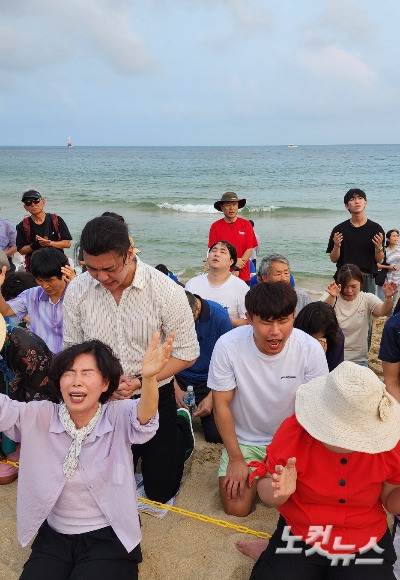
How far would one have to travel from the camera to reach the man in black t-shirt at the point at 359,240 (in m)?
6.22

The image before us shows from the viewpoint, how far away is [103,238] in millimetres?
2668

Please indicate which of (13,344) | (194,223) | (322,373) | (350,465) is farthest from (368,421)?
(194,223)

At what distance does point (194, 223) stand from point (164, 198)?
8.19 meters

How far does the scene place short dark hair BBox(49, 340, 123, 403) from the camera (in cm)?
249

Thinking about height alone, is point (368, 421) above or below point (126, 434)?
above

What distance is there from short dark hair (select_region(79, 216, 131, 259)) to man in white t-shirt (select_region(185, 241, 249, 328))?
2420mm

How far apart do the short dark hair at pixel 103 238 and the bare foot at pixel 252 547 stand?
71.6 inches

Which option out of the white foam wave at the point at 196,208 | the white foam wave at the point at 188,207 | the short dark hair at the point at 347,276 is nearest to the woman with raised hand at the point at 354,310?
the short dark hair at the point at 347,276

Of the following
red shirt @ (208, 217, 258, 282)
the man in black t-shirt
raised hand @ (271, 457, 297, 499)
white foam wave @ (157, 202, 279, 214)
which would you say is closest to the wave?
white foam wave @ (157, 202, 279, 214)

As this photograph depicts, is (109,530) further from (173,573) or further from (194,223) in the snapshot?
(194,223)

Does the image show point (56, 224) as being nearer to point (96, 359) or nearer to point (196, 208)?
point (96, 359)

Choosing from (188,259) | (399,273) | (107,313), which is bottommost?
(188,259)

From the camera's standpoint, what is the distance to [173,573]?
2764mm

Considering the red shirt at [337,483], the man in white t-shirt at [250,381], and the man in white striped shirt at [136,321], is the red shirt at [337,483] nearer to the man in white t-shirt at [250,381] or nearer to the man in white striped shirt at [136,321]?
the man in white t-shirt at [250,381]
